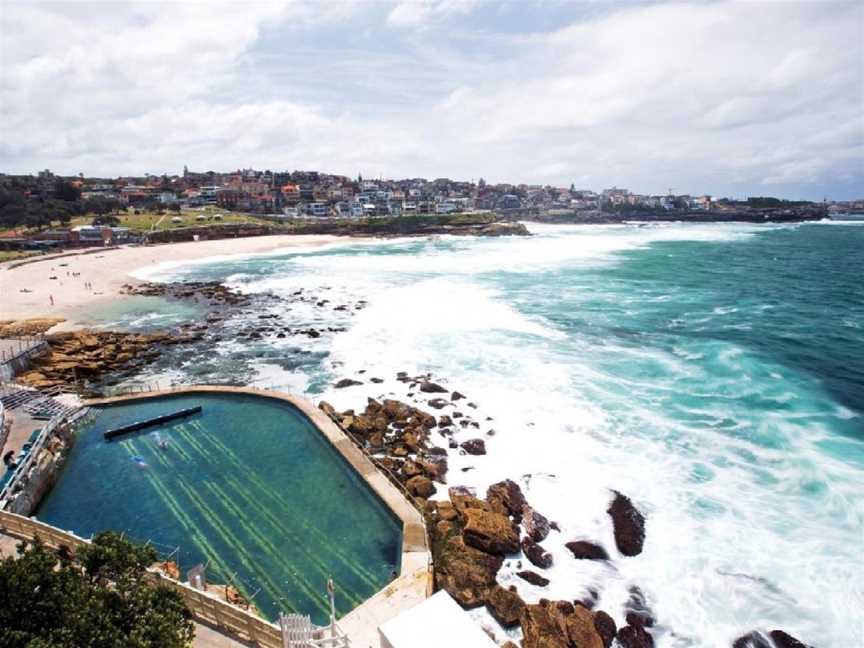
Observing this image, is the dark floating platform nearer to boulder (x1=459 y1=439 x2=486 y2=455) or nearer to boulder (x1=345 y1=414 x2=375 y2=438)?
boulder (x1=345 y1=414 x2=375 y2=438)

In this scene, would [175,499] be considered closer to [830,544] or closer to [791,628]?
[791,628]

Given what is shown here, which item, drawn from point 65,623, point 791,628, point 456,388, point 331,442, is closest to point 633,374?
point 456,388

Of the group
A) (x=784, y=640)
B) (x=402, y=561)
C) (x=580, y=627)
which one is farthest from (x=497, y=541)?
(x=784, y=640)

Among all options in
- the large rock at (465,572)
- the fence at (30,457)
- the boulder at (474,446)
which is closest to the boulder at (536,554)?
the large rock at (465,572)

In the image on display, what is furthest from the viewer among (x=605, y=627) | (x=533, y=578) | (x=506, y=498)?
(x=506, y=498)

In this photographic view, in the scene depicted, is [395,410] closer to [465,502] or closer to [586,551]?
[465,502]

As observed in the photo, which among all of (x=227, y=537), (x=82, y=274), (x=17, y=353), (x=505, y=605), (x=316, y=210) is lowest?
(x=227, y=537)
